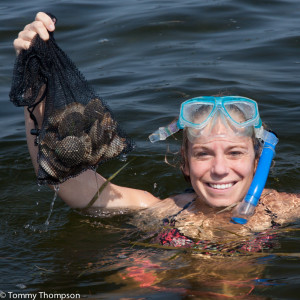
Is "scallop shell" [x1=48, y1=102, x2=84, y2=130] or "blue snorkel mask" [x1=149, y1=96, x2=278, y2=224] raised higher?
"scallop shell" [x1=48, y1=102, x2=84, y2=130]

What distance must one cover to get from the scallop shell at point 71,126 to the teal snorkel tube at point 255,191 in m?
1.23

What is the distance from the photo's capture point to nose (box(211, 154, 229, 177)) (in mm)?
4115

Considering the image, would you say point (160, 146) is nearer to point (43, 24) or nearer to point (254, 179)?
point (254, 179)

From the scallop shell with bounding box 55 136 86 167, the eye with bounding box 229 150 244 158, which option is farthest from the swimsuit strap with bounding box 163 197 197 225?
the scallop shell with bounding box 55 136 86 167

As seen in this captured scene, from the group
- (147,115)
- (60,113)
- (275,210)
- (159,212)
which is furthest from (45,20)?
(147,115)

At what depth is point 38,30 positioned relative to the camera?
3932 mm

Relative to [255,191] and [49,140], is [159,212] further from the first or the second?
[49,140]

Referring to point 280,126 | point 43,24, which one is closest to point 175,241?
point 43,24

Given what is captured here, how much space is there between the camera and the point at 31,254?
4422mm

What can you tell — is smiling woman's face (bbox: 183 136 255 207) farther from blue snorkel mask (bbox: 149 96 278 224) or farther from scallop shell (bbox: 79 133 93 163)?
scallop shell (bbox: 79 133 93 163)

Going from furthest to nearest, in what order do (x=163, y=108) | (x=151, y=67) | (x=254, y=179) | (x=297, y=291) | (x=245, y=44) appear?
(x=245, y=44) < (x=151, y=67) < (x=163, y=108) < (x=254, y=179) < (x=297, y=291)

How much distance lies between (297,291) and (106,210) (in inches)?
68.5

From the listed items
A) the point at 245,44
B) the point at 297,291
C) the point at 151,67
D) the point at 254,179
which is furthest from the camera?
the point at 245,44

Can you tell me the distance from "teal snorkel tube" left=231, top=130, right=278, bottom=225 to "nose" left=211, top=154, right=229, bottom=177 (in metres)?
0.23
